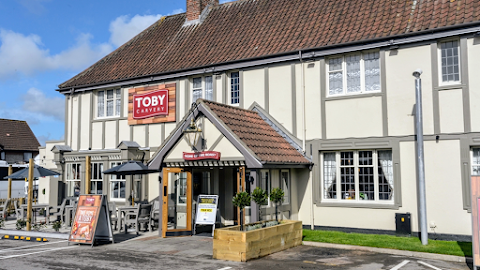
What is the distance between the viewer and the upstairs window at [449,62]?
43.3 ft

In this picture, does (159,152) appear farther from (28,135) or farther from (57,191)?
(28,135)

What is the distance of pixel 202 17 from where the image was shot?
20.8 meters

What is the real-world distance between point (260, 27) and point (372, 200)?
8.02 metres

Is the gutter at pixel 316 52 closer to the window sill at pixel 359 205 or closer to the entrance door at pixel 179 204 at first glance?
the entrance door at pixel 179 204

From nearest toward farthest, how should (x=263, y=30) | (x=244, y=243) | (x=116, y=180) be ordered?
(x=244, y=243) → (x=263, y=30) → (x=116, y=180)

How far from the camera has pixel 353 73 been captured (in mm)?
14805

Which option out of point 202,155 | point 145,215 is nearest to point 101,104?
point 145,215

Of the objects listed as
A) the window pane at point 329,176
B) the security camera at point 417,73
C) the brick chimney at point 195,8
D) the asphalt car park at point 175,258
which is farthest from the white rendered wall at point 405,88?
the brick chimney at point 195,8

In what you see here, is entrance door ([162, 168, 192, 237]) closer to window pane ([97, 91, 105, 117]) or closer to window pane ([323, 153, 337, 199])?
window pane ([323, 153, 337, 199])

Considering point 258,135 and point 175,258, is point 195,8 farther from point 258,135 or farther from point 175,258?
point 175,258

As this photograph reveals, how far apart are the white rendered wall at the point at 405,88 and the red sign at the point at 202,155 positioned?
5.38 m

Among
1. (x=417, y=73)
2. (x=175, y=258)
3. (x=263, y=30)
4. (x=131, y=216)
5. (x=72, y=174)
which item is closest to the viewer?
(x=175, y=258)

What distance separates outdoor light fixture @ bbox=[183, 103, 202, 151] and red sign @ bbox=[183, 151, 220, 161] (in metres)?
0.26

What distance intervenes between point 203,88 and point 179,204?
489 cm
